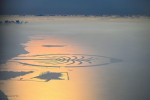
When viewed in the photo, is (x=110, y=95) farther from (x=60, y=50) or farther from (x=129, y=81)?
(x=60, y=50)

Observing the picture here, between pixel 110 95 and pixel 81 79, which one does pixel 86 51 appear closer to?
pixel 81 79

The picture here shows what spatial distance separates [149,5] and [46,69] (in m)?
91.4

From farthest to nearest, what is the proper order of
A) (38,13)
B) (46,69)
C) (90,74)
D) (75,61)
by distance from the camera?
1. (38,13)
2. (75,61)
3. (46,69)
4. (90,74)

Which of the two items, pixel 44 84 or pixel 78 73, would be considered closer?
pixel 44 84

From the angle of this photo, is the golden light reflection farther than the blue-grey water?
No

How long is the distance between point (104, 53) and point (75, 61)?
376 cm

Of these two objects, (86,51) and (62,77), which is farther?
(86,51)

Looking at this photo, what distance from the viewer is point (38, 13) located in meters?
91.9

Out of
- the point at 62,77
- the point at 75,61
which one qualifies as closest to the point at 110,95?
the point at 62,77

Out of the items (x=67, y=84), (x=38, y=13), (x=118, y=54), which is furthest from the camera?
(x=38, y=13)

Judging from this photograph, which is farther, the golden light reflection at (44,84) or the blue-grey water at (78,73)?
the blue-grey water at (78,73)

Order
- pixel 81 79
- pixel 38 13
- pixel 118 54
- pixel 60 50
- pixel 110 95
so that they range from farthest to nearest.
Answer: pixel 38 13 < pixel 60 50 < pixel 118 54 < pixel 81 79 < pixel 110 95

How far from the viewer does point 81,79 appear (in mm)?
13867

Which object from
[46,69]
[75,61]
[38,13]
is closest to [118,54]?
[75,61]
